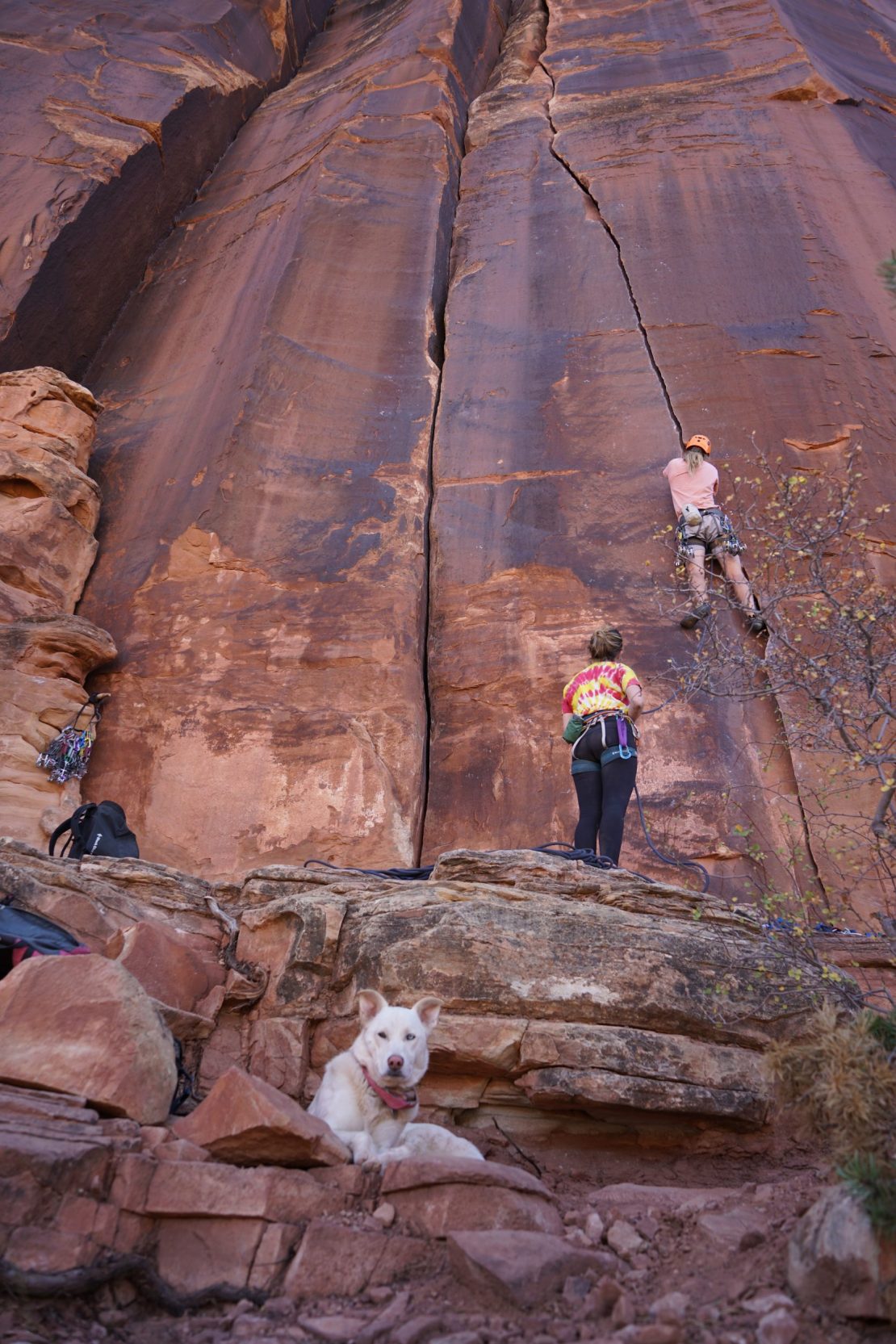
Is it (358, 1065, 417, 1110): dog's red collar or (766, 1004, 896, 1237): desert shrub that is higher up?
(766, 1004, 896, 1237): desert shrub

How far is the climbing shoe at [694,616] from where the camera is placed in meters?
9.20

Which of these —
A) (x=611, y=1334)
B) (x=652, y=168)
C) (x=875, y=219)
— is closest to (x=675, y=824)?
(x=611, y=1334)

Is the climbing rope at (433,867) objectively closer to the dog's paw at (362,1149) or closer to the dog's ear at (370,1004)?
the dog's ear at (370,1004)

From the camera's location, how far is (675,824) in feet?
28.0

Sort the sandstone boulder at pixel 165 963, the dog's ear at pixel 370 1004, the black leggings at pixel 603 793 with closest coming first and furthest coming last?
the dog's ear at pixel 370 1004
the sandstone boulder at pixel 165 963
the black leggings at pixel 603 793

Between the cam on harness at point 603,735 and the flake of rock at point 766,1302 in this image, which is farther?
the cam on harness at point 603,735

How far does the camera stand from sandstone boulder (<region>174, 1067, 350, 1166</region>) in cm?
370

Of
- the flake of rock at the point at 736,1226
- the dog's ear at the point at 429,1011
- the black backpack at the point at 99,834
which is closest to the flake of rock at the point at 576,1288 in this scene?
the flake of rock at the point at 736,1226

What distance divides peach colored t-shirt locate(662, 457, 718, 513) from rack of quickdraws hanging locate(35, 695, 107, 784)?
19.1 ft

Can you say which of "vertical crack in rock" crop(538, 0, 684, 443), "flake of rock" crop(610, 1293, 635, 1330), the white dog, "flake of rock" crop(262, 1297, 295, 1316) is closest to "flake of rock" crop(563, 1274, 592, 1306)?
"flake of rock" crop(610, 1293, 635, 1330)

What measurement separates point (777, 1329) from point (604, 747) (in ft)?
13.3

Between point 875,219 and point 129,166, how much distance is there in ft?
31.6

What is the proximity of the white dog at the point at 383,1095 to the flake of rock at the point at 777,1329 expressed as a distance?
1.37 meters

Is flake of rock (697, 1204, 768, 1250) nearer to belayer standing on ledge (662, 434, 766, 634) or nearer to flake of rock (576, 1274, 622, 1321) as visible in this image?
flake of rock (576, 1274, 622, 1321)
